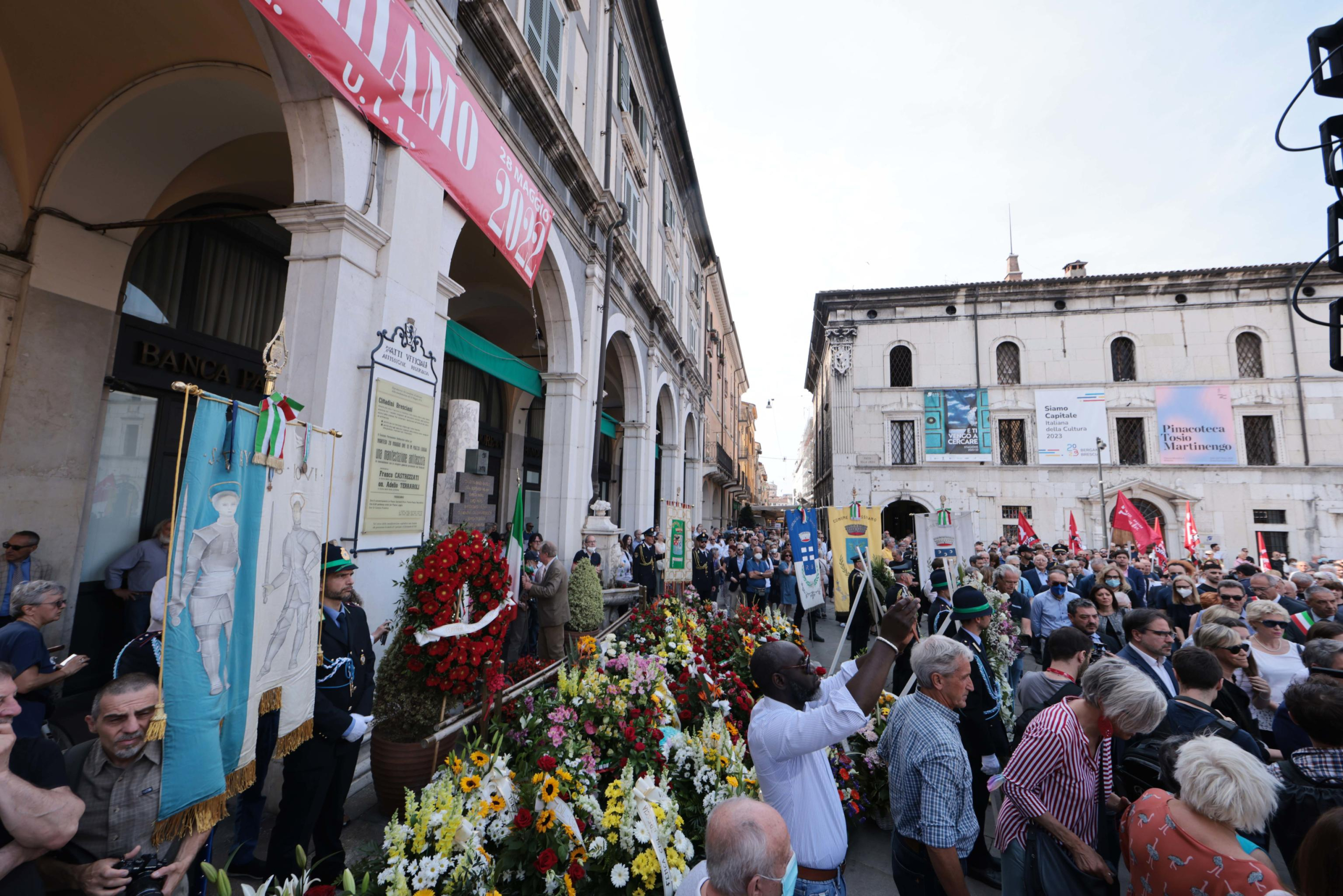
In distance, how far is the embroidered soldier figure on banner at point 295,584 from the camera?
290 centimetres

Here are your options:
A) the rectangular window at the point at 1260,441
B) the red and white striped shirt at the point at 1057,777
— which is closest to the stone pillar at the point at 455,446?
the red and white striped shirt at the point at 1057,777

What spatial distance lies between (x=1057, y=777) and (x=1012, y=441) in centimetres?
2837

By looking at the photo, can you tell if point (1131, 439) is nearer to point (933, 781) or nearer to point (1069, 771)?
point (1069, 771)

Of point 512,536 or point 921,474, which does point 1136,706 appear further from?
point 921,474

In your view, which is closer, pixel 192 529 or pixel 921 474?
pixel 192 529

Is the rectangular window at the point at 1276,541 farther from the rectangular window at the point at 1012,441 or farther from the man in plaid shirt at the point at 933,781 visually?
the man in plaid shirt at the point at 933,781

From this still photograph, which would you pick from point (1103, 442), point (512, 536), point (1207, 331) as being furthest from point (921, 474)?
point (512, 536)

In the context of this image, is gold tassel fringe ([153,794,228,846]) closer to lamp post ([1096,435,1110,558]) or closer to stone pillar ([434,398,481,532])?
stone pillar ([434,398,481,532])

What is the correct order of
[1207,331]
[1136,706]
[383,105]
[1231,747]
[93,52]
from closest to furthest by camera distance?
1. [1231,747]
2. [1136,706]
3. [383,105]
4. [93,52]
5. [1207,331]

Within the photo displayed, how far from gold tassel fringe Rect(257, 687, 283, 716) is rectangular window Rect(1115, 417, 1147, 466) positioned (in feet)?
105

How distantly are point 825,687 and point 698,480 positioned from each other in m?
21.7

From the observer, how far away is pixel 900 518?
2888 cm

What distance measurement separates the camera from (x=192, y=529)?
2.42m

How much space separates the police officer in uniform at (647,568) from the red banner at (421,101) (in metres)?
6.42
